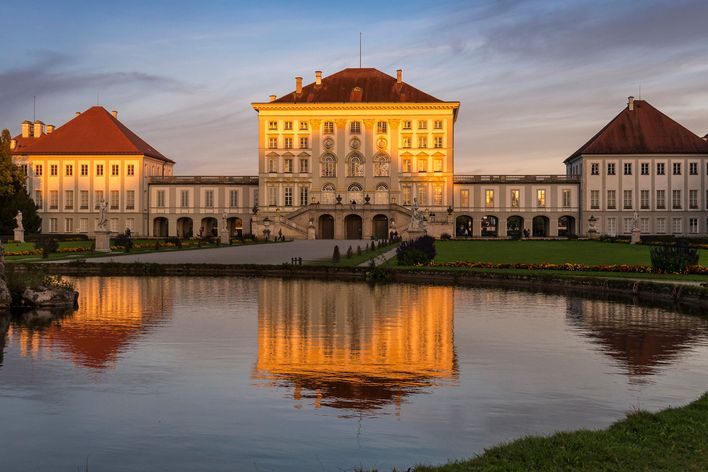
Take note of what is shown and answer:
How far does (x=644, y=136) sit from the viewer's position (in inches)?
3211

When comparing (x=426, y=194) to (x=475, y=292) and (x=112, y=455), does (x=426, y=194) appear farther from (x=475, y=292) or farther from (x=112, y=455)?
(x=112, y=455)

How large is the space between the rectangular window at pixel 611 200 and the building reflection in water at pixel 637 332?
63900 millimetres

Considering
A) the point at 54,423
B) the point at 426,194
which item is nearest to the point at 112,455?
the point at 54,423

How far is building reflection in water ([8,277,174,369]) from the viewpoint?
12234 mm

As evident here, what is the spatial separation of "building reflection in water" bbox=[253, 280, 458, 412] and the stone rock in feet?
14.4

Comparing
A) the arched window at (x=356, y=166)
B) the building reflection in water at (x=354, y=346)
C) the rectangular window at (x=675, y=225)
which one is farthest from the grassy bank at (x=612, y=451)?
the rectangular window at (x=675, y=225)

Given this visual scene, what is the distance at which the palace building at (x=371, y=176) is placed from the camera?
8094cm

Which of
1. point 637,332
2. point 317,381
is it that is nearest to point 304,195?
point 637,332

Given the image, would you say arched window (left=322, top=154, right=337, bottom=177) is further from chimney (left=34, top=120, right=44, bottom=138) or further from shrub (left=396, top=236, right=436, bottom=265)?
shrub (left=396, top=236, right=436, bottom=265)

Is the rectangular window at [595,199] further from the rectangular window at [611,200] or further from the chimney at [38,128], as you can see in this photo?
the chimney at [38,128]

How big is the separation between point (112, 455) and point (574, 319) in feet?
39.6

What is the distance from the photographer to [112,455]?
7.20 meters

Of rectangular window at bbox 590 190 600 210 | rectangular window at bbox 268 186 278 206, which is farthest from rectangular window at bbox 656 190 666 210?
rectangular window at bbox 268 186 278 206

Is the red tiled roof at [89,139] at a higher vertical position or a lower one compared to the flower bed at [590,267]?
higher
